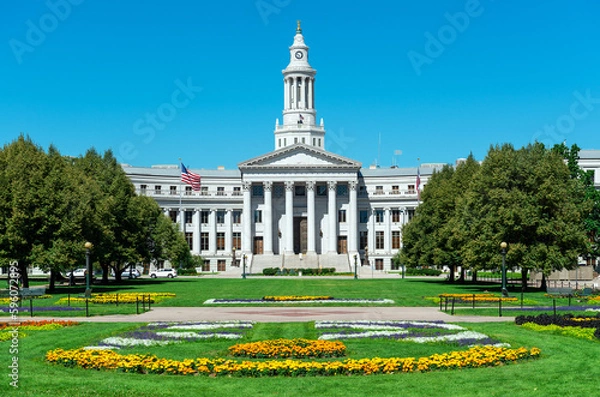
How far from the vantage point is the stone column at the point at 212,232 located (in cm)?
14312

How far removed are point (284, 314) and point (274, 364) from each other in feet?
63.3

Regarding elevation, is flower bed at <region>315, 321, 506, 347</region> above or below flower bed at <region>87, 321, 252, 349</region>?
below

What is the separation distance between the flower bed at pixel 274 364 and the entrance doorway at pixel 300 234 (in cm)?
11281

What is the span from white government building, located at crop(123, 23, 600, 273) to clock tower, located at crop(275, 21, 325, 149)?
0.60 ft

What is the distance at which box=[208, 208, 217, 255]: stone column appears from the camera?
470 feet

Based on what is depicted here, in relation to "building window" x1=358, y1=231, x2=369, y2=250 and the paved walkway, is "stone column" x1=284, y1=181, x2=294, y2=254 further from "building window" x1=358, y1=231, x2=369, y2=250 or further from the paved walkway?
the paved walkway

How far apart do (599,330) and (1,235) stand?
139 feet

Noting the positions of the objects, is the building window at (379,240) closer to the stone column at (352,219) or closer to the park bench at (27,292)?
the stone column at (352,219)

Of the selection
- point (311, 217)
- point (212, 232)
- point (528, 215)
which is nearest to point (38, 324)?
point (528, 215)

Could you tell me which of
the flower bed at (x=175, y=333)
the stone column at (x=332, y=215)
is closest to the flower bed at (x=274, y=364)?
the flower bed at (x=175, y=333)

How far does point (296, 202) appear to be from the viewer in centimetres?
13775

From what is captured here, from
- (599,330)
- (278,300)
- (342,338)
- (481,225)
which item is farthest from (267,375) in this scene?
(481,225)

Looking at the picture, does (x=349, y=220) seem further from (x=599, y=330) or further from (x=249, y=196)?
(x=599, y=330)

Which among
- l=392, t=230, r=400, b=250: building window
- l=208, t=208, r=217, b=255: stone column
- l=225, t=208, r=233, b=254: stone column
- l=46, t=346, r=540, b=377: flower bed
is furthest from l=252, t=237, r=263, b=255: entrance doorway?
l=46, t=346, r=540, b=377: flower bed
